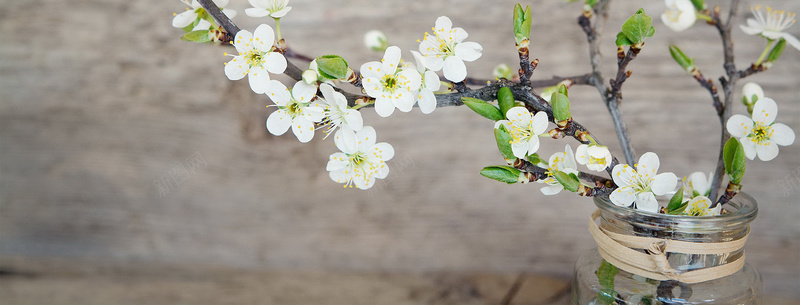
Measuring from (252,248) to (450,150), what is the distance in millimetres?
405

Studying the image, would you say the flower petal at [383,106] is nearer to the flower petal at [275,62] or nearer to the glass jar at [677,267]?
the flower petal at [275,62]

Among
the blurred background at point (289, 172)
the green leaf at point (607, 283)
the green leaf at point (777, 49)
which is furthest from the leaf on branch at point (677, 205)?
the blurred background at point (289, 172)

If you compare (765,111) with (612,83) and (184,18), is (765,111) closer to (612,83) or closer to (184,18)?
(612,83)

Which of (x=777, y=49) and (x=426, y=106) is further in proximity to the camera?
(x=777, y=49)

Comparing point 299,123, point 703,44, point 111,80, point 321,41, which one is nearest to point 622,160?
point 703,44

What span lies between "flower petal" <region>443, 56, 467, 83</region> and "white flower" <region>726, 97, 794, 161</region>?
258 mm

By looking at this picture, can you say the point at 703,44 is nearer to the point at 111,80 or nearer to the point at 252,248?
the point at 252,248

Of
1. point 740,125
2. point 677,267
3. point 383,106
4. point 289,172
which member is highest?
point 289,172

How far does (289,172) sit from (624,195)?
0.66 m

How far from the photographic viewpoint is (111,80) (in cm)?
102

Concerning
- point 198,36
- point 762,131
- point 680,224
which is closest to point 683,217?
point 680,224

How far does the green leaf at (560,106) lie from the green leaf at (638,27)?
72mm

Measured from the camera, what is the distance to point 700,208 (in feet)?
1.85

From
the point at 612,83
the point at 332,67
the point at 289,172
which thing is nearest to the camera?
the point at 332,67
